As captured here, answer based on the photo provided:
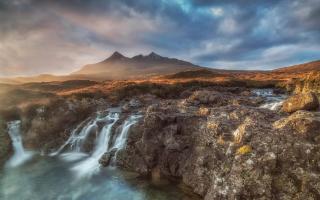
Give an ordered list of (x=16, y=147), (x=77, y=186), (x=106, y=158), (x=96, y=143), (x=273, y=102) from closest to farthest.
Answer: (x=77, y=186) → (x=106, y=158) → (x=96, y=143) → (x=16, y=147) → (x=273, y=102)

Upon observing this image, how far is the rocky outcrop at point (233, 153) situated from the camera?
16328 millimetres

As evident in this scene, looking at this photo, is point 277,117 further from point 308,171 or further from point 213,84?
point 213,84

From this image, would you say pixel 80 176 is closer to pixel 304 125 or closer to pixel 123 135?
pixel 123 135

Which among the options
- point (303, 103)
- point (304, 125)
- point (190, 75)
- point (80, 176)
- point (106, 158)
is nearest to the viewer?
point (304, 125)

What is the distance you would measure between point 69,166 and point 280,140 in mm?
22066

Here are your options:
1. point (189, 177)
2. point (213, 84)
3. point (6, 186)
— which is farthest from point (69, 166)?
point (213, 84)

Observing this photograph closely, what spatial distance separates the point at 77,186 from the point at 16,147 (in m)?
17.0

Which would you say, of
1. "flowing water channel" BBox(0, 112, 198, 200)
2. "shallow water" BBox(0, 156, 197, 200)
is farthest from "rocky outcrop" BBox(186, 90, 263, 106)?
"shallow water" BBox(0, 156, 197, 200)

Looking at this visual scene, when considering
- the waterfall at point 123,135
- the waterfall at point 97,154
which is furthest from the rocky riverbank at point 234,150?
the waterfall at point 97,154

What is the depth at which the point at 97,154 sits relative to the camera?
108 feet

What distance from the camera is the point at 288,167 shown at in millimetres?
16484

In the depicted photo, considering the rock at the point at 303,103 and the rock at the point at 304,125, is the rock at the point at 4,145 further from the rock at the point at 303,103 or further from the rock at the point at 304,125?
the rock at the point at 303,103

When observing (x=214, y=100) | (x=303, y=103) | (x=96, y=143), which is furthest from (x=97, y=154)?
(x=303, y=103)

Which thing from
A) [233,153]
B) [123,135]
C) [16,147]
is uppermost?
[233,153]
